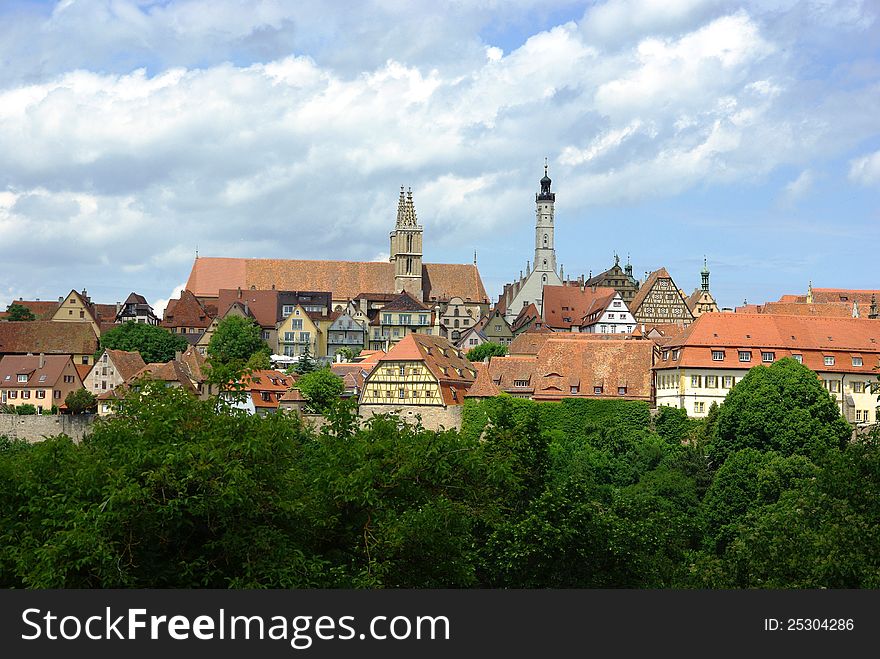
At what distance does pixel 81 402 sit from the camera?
101250 millimetres

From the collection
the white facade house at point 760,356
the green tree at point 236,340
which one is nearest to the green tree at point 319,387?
the white facade house at point 760,356

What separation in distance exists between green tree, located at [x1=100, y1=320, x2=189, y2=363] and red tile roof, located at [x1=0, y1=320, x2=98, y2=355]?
6.34ft

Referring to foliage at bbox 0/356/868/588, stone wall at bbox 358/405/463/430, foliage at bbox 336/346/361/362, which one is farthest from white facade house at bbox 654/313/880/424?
foliage at bbox 336/346/361/362

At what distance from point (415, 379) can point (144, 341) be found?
1626 inches

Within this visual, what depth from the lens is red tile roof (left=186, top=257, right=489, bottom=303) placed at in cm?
15488

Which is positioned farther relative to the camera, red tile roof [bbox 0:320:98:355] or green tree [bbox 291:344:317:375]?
red tile roof [bbox 0:320:98:355]

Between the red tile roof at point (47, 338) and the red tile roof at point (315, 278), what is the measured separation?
26.9m

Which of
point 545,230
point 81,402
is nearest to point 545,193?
point 545,230

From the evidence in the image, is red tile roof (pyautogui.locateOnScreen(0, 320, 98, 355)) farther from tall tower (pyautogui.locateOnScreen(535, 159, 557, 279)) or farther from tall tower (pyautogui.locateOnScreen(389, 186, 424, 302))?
tall tower (pyautogui.locateOnScreen(535, 159, 557, 279))

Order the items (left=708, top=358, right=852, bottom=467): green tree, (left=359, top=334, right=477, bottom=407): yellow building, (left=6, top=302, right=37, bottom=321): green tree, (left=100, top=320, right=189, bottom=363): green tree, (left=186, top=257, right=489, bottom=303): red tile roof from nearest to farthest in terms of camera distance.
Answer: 1. (left=708, top=358, right=852, bottom=467): green tree
2. (left=359, top=334, right=477, bottom=407): yellow building
3. (left=100, top=320, right=189, bottom=363): green tree
4. (left=6, top=302, right=37, bottom=321): green tree
5. (left=186, top=257, right=489, bottom=303): red tile roof

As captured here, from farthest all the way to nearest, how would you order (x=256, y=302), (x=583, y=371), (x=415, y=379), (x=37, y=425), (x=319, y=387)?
1. (x=256, y=302)
2. (x=319, y=387)
3. (x=37, y=425)
4. (x=415, y=379)
5. (x=583, y=371)

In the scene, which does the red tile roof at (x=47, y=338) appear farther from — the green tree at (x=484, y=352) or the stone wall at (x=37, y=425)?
the green tree at (x=484, y=352)

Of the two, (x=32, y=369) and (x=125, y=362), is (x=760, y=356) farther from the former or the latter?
(x=32, y=369)

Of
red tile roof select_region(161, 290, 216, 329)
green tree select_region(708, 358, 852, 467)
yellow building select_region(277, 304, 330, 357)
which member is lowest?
green tree select_region(708, 358, 852, 467)
